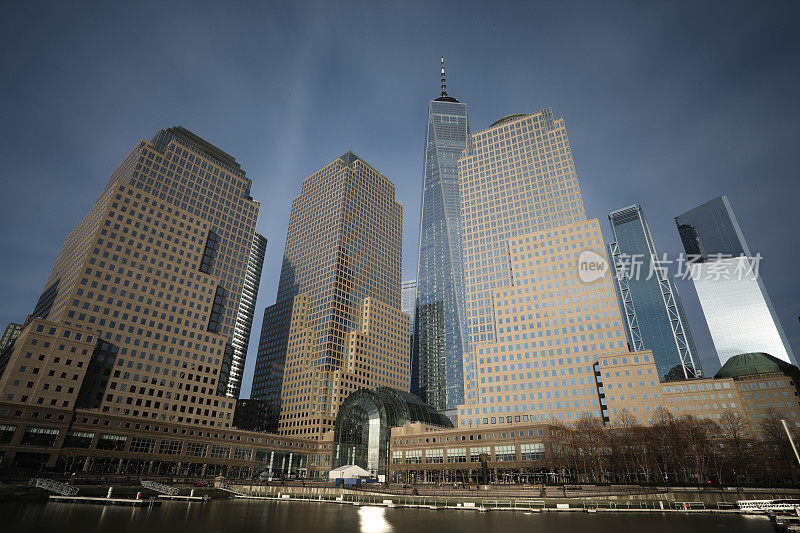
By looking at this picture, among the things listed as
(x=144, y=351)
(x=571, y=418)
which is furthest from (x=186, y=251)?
(x=571, y=418)

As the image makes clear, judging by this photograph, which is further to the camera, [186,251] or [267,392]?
[267,392]

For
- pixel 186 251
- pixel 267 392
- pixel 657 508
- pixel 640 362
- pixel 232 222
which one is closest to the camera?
pixel 657 508

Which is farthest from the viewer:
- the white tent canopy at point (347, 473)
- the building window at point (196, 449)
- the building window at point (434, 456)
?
the building window at point (434, 456)

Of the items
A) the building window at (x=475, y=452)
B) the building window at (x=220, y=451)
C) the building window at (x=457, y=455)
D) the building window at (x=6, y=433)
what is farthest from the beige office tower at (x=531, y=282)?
the building window at (x=6, y=433)

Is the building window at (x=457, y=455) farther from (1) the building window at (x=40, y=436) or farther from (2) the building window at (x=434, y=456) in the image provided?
(1) the building window at (x=40, y=436)

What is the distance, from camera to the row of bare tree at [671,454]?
3487 inches

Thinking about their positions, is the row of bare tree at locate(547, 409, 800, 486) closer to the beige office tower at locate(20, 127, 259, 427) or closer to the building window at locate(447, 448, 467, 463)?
the building window at locate(447, 448, 467, 463)

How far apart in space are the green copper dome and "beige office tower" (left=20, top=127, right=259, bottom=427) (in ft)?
570

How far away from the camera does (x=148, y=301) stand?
431 feet

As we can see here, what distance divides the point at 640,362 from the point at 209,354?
13444 centimetres

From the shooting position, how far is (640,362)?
116125 millimetres

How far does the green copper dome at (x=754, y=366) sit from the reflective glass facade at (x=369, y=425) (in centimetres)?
10792

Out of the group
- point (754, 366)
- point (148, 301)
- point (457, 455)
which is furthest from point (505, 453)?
point (148, 301)

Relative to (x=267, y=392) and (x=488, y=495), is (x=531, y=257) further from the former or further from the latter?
(x=267, y=392)
